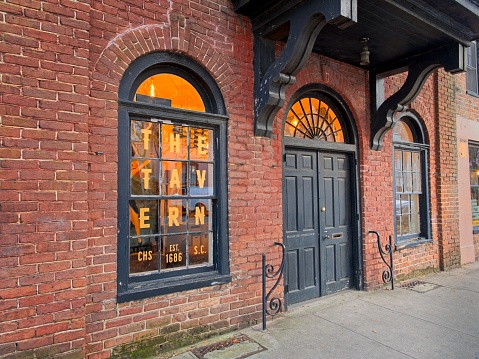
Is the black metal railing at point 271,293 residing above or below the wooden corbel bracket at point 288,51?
below

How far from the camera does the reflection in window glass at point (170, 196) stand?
342 centimetres

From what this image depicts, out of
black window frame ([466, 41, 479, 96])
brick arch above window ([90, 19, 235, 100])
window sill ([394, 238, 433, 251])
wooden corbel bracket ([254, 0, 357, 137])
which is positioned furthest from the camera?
black window frame ([466, 41, 479, 96])

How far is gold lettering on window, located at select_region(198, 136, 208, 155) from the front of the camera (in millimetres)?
3848

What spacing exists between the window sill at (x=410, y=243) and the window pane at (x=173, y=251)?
4.15 m

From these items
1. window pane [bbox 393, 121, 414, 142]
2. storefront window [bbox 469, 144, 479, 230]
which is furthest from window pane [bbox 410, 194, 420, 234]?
storefront window [bbox 469, 144, 479, 230]

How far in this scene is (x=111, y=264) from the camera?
3.09 meters

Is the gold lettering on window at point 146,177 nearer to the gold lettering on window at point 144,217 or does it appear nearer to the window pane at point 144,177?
the window pane at point 144,177

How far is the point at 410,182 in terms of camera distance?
6.64 meters

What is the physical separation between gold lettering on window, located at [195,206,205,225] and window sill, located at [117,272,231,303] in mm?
600

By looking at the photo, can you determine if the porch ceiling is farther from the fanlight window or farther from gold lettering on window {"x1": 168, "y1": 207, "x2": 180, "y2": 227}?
gold lettering on window {"x1": 168, "y1": 207, "x2": 180, "y2": 227}

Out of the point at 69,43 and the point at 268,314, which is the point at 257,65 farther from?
the point at 268,314

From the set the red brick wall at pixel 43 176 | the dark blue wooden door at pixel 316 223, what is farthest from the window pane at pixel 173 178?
the dark blue wooden door at pixel 316 223

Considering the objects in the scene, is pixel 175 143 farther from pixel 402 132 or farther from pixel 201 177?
pixel 402 132

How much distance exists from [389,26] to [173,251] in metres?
3.84
